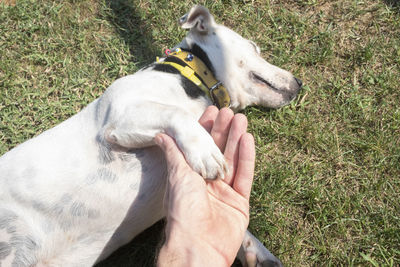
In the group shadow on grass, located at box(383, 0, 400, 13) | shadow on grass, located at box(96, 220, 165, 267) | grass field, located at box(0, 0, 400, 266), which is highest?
shadow on grass, located at box(383, 0, 400, 13)

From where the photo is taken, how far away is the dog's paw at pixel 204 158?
8.12ft

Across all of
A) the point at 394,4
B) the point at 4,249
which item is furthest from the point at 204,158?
the point at 394,4

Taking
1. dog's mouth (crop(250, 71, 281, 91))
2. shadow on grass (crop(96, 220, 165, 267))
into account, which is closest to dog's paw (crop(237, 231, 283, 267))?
shadow on grass (crop(96, 220, 165, 267))

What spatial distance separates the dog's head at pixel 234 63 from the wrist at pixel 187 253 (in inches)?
64.5

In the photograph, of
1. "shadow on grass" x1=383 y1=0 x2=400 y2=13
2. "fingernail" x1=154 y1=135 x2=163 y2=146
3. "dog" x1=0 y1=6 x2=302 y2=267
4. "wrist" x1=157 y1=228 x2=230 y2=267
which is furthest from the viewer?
"shadow on grass" x1=383 y1=0 x2=400 y2=13

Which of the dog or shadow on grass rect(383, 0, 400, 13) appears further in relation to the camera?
shadow on grass rect(383, 0, 400, 13)

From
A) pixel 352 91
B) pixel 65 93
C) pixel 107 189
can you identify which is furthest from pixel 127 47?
pixel 352 91

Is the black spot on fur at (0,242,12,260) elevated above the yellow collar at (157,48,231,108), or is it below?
below

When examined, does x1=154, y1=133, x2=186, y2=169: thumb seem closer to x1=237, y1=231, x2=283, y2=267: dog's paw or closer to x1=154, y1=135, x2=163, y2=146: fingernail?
x1=154, y1=135, x2=163, y2=146: fingernail

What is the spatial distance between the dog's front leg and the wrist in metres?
0.46

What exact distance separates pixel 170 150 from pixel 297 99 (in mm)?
2334

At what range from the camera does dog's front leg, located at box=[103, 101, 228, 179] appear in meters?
2.48

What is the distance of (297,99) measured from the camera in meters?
4.32

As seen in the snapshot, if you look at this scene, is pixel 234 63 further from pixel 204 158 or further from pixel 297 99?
pixel 204 158
